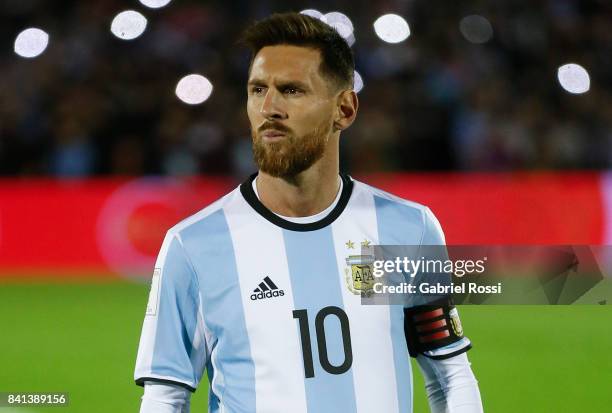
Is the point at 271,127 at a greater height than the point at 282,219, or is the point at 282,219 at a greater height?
the point at 271,127

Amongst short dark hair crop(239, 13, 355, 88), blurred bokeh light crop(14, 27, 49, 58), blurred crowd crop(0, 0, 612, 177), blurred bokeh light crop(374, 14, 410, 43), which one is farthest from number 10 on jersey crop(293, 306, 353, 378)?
blurred bokeh light crop(14, 27, 49, 58)

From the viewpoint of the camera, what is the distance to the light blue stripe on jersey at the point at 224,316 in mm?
1976

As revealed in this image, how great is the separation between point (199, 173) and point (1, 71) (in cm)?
208

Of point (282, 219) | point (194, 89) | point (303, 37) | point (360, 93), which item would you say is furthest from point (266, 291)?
point (194, 89)

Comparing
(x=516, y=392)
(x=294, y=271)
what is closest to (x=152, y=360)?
(x=294, y=271)

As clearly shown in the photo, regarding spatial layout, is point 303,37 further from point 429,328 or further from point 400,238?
point 429,328

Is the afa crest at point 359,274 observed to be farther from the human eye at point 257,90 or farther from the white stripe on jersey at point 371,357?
the human eye at point 257,90

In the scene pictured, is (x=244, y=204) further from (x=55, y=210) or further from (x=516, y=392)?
(x=55, y=210)

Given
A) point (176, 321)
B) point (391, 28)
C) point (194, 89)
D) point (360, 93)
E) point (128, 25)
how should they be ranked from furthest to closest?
point (391, 28), point (128, 25), point (194, 89), point (360, 93), point (176, 321)

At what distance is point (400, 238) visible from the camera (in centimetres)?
212

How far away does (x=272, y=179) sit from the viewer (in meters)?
2.09

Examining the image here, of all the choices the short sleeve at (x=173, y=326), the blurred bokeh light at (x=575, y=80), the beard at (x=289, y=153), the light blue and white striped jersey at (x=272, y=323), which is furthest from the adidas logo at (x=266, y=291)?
the blurred bokeh light at (x=575, y=80)

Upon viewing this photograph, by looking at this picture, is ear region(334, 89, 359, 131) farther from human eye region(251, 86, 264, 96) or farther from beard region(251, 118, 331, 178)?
human eye region(251, 86, 264, 96)

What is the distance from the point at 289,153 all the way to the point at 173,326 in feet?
1.33
